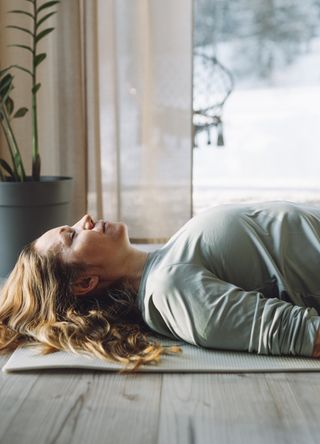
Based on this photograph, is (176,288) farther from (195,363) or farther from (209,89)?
(209,89)

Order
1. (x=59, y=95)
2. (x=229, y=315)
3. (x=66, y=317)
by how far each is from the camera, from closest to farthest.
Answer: (x=229, y=315) < (x=66, y=317) < (x=59, y=95)

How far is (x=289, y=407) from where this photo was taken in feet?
4.33

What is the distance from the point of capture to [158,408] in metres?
1.33

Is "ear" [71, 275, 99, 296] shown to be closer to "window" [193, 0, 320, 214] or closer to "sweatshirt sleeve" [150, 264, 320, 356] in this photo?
"sweatshirt sleeve" [150, 264, 320, 356]

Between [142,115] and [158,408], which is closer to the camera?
[158,408]

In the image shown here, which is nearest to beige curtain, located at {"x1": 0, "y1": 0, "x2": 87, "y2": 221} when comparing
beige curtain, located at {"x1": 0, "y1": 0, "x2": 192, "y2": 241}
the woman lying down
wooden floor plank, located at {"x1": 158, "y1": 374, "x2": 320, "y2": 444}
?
beige curtain, located at {"x1": 0, "y1": 0, "x2": 192, "y2": 241}

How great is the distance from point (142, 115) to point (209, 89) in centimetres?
48

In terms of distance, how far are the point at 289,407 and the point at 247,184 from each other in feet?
7.87

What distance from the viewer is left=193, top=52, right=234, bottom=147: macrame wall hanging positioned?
3516 millimetres

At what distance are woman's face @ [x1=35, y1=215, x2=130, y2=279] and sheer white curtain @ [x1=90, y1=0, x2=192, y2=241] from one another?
159 cm

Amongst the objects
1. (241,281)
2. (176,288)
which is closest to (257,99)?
(241,281)

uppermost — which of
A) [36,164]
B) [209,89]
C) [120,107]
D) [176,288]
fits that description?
[209,89]

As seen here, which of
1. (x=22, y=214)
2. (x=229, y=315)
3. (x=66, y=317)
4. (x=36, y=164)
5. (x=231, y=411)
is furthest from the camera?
(x=36, y=164)

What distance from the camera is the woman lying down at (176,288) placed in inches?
59.2
